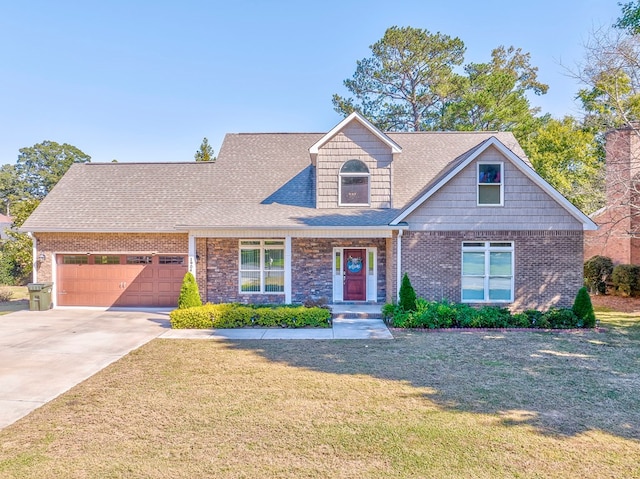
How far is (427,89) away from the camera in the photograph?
2827cm

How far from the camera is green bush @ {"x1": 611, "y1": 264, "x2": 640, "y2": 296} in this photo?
1658cm

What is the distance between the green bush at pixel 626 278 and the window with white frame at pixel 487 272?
8.21 meters

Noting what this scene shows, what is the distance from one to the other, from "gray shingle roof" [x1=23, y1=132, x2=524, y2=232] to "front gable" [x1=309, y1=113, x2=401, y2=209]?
0.47 metres

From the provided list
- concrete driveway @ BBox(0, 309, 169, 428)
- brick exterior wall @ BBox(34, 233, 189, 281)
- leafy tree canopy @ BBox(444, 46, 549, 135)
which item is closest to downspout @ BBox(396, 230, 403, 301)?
concrete driveway @ BBox(0, 309, 169, 428)

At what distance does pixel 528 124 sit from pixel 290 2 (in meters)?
18.7

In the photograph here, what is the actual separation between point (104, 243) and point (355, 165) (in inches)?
382

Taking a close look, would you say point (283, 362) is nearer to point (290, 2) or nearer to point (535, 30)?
point (290, 2)

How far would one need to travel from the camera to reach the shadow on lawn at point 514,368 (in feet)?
18.4

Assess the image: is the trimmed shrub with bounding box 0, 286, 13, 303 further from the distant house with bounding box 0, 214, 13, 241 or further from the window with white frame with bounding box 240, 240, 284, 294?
the window with white frame with bounding box 240, 240, 284, 294

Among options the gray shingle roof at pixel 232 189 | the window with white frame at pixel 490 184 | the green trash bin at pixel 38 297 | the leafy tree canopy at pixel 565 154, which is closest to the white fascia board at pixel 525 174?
the window with white frame at pixel 490 184

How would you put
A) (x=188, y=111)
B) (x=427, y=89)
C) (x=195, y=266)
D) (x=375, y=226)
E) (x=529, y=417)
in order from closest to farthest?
(x=529, y=417), (x=375, y=226), (x=195, y=266), (x=188, y=111), (x=427, y=89)

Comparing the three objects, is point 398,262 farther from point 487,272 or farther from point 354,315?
point 487,272

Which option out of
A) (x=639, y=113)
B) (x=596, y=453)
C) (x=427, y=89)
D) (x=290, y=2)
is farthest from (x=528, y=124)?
(x=596, y=453)

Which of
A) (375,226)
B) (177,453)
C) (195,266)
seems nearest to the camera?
(177,453)
